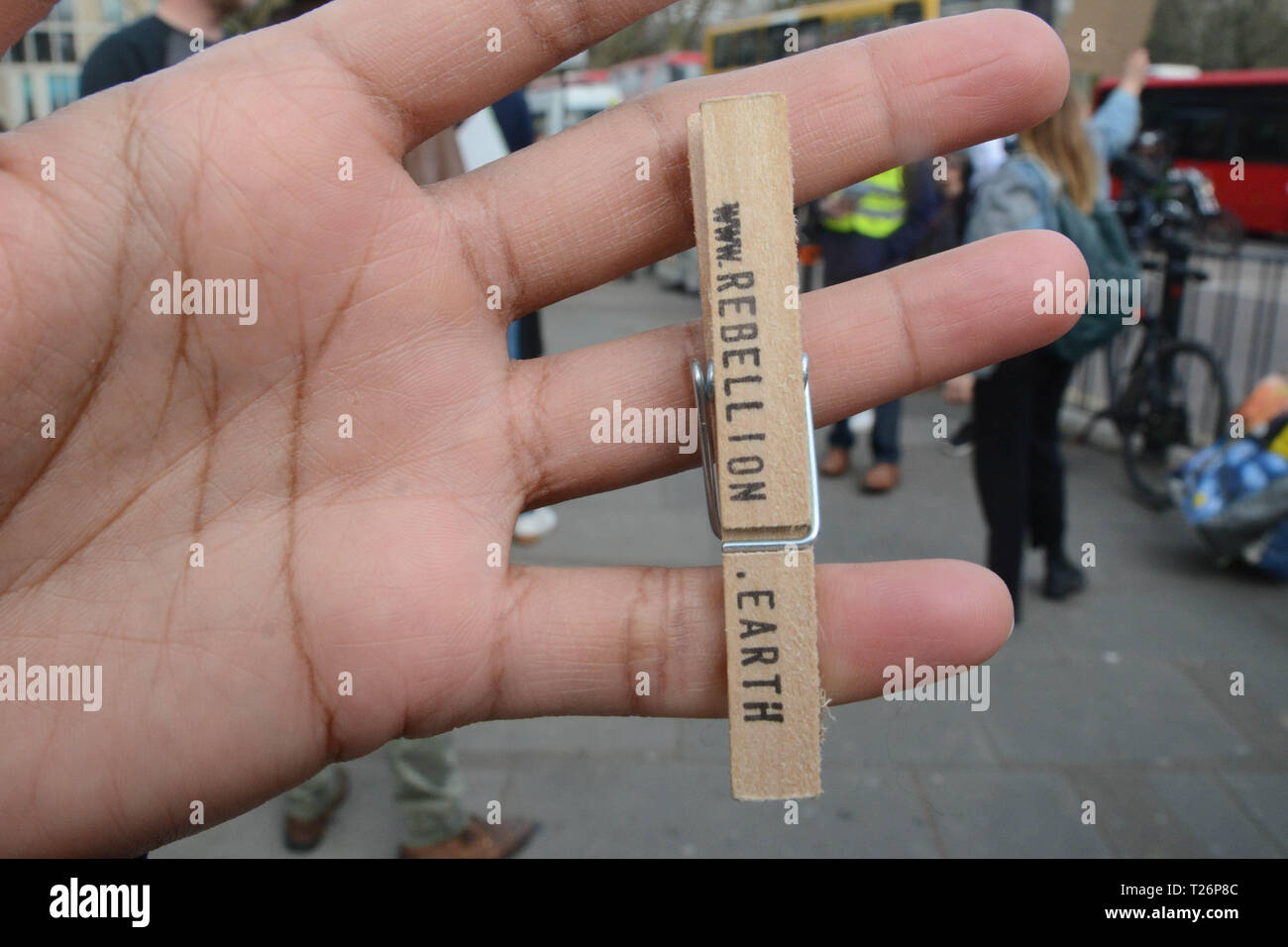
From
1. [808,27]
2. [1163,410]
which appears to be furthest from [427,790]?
[808,27]

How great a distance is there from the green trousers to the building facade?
2107cm

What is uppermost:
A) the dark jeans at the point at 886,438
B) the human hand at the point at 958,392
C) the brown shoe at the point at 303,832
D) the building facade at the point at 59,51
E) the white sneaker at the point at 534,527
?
the building facade at the point at 59,51

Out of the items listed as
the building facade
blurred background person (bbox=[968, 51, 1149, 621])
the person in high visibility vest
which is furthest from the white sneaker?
the building facade

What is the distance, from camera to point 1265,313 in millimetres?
14797

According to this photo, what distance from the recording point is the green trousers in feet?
10.7

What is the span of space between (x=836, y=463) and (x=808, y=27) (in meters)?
9.29

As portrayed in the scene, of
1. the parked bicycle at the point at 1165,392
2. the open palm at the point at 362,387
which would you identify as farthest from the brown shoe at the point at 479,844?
the parked bicycle at the point at 1165,392

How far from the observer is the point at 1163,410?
267 inches

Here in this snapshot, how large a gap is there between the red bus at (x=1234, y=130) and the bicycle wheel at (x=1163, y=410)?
18.2m

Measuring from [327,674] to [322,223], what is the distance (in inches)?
26.4

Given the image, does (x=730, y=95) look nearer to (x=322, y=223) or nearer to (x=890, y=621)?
(x=322, y=223)

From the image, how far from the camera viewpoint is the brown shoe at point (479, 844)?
133 inches

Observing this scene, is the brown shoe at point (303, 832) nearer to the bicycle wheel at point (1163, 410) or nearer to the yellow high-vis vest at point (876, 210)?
the yellow high-vis vest at point (876, 210)

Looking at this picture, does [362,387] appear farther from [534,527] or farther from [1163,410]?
[1163,410]
